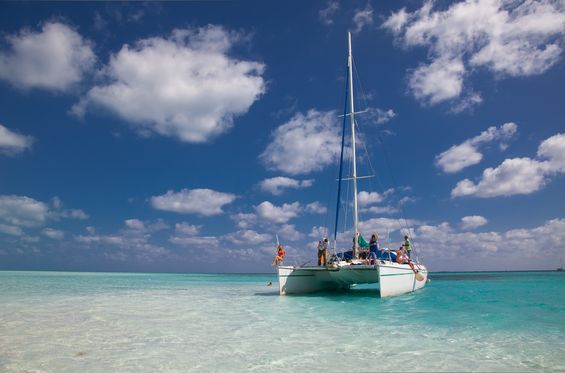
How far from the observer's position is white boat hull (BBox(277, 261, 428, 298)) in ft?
49.7

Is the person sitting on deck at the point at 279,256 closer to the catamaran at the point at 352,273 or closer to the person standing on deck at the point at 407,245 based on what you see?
the catamaran at the point at 352,273

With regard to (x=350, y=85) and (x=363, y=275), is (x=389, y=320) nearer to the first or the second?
(x=363, y=275)

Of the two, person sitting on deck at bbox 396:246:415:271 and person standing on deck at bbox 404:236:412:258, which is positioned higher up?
Answer: person standing on deck at bbox 404:236:412:258

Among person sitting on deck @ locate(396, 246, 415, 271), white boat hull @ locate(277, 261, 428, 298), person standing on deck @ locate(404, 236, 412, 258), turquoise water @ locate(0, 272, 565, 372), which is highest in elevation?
person standing on deck @ locate(404, 236, 412, 258)

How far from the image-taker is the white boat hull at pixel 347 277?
15.2m

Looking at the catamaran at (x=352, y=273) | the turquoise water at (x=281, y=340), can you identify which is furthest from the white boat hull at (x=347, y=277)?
the turquoise water at (x=281, y=340)

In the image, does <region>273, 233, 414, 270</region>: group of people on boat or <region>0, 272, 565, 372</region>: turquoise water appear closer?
<region>0, 272, 565, 372</region>: turquoise water

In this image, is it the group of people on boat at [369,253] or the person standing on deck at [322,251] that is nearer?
the group of people on boat at [369,253]

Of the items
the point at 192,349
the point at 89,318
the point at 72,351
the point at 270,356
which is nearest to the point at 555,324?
the point at 270,356

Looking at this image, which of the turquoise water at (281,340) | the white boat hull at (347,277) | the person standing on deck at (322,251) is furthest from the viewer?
the person standing on deck at (322,251)

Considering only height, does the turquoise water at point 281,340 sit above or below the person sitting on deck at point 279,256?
below

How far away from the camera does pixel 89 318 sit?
34.7 ft

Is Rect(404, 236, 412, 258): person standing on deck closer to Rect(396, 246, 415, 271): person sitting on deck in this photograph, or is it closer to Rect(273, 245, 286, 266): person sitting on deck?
Rect(396, 246, 415, 271): person sitting on deck

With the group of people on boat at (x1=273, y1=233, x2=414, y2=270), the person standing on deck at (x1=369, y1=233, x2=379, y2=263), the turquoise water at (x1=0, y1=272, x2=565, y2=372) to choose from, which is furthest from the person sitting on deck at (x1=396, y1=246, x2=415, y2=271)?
the turquoise water at (x1=0, y1=272, x2=565, y2=372)
